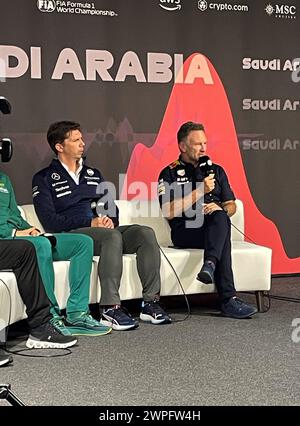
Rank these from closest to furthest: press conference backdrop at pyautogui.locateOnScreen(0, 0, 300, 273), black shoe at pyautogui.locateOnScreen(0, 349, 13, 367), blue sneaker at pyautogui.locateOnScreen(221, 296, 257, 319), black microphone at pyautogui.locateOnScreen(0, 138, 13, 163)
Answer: black shoe at pyautogui.locateOnScreen(0, 349, 13, 367)
black microphone at pyautogui.locateOnScreen(0, 138, 13, 163)
blue sneaker at pyautogui.locateOnScreen(221, 296, 257, 319)
press conference backdrop at pyautogui.locateOnScreen(0, 0, 300, 273)

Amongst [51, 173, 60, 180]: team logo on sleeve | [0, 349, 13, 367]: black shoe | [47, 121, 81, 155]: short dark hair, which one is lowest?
[0, 349, 13, 367]: black shoe

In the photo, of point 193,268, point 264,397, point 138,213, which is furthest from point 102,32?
point 264,397

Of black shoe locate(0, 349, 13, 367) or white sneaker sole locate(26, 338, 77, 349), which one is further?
white sneaker sole locate(26, 338, 77, 349)

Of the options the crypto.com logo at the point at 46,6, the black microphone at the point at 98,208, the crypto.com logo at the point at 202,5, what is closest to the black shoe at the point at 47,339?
the black microphone at the point at 98,208

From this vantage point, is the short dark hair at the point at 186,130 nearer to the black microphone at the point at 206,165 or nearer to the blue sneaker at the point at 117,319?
the black microphone at the point at 206,165

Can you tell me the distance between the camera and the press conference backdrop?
5.25 m

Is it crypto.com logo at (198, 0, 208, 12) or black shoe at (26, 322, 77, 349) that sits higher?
crypto.com logo at (198, 0, 208, 12)

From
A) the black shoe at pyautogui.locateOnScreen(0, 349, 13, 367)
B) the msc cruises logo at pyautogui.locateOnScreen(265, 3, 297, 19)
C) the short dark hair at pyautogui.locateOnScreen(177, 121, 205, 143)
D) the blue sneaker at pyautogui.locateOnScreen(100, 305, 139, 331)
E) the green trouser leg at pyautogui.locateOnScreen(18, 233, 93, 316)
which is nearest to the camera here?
the black shoe at pyautogui.locateOnScreen(0, 349, 13, 367)

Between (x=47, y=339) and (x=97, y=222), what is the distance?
0.99 m

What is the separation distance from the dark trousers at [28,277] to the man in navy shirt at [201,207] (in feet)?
3.70

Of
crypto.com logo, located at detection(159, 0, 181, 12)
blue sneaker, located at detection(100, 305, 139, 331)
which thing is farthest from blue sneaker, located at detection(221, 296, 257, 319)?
crypto.com logo, located at detection(159, 0, 181, 12)

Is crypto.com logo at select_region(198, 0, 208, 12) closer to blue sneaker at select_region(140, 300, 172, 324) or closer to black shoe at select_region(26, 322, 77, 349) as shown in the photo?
blue sneaker at select_region(140, 300, 172, 324)

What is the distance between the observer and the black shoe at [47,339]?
12.6 feet

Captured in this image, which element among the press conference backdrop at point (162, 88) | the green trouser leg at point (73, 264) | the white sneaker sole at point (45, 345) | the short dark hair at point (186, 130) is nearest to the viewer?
the white sneaker sole at point (45, 345)
